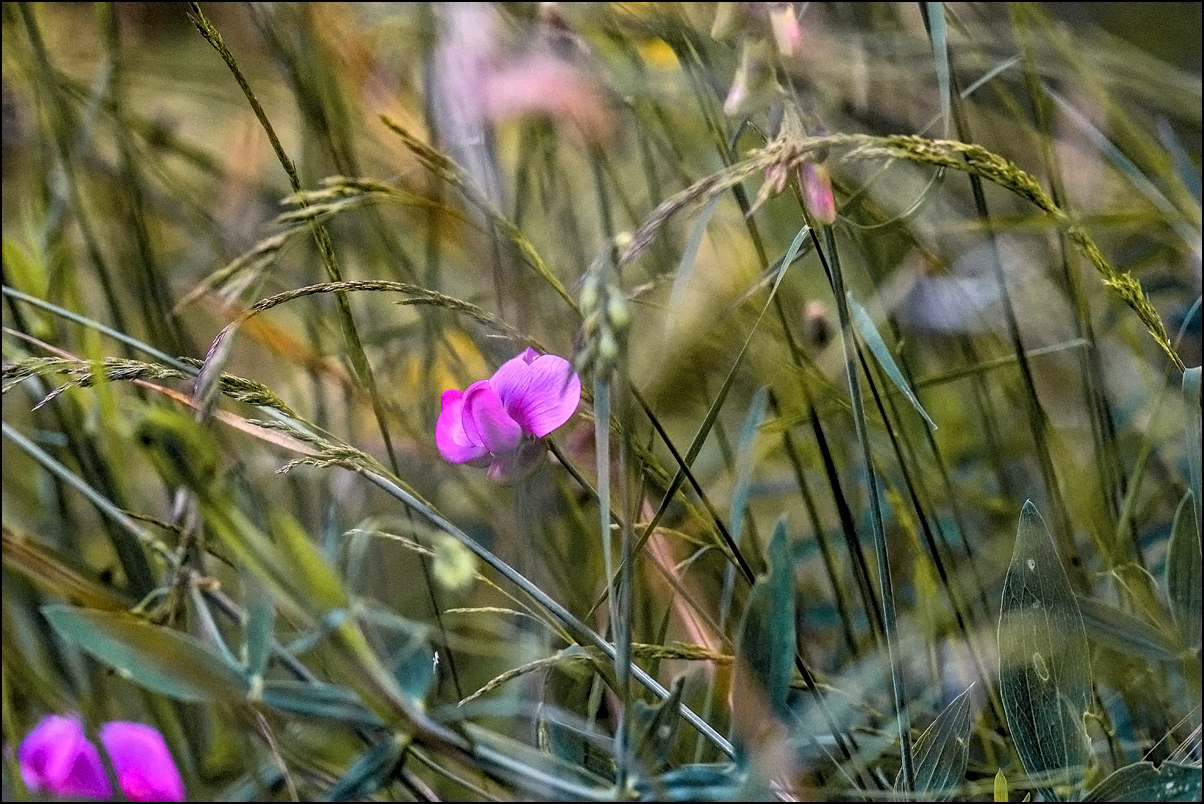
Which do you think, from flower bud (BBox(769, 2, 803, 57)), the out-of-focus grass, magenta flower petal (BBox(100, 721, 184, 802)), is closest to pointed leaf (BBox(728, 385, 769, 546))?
the out-of-focus grass

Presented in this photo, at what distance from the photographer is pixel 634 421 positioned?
0.45 m

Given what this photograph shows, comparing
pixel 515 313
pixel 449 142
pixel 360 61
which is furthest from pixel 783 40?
pixel 360 61

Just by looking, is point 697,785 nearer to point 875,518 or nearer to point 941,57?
point 875,518

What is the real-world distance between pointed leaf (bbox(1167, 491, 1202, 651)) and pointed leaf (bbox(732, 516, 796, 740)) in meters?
0.12

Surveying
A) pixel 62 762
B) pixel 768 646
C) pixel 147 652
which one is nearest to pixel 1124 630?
pixel 768 646

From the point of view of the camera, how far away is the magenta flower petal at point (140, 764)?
1.22 ft

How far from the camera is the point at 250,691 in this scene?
0.20 meters

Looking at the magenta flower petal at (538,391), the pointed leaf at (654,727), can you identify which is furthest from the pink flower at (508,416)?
the pointed leaf at (654,727)

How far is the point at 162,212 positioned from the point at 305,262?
22 cm

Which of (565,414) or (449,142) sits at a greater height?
(449,142)

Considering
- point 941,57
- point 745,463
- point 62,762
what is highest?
point 941,57

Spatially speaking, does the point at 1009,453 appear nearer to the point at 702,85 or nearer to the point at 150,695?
the point at 702,85

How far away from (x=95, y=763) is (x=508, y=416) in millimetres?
213

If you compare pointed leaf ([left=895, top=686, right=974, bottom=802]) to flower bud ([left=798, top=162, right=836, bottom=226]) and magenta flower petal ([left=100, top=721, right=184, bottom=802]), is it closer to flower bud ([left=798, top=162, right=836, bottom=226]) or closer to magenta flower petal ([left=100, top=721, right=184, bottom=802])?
flower bud ([left=798, top=162, right=836, bottom=226])
